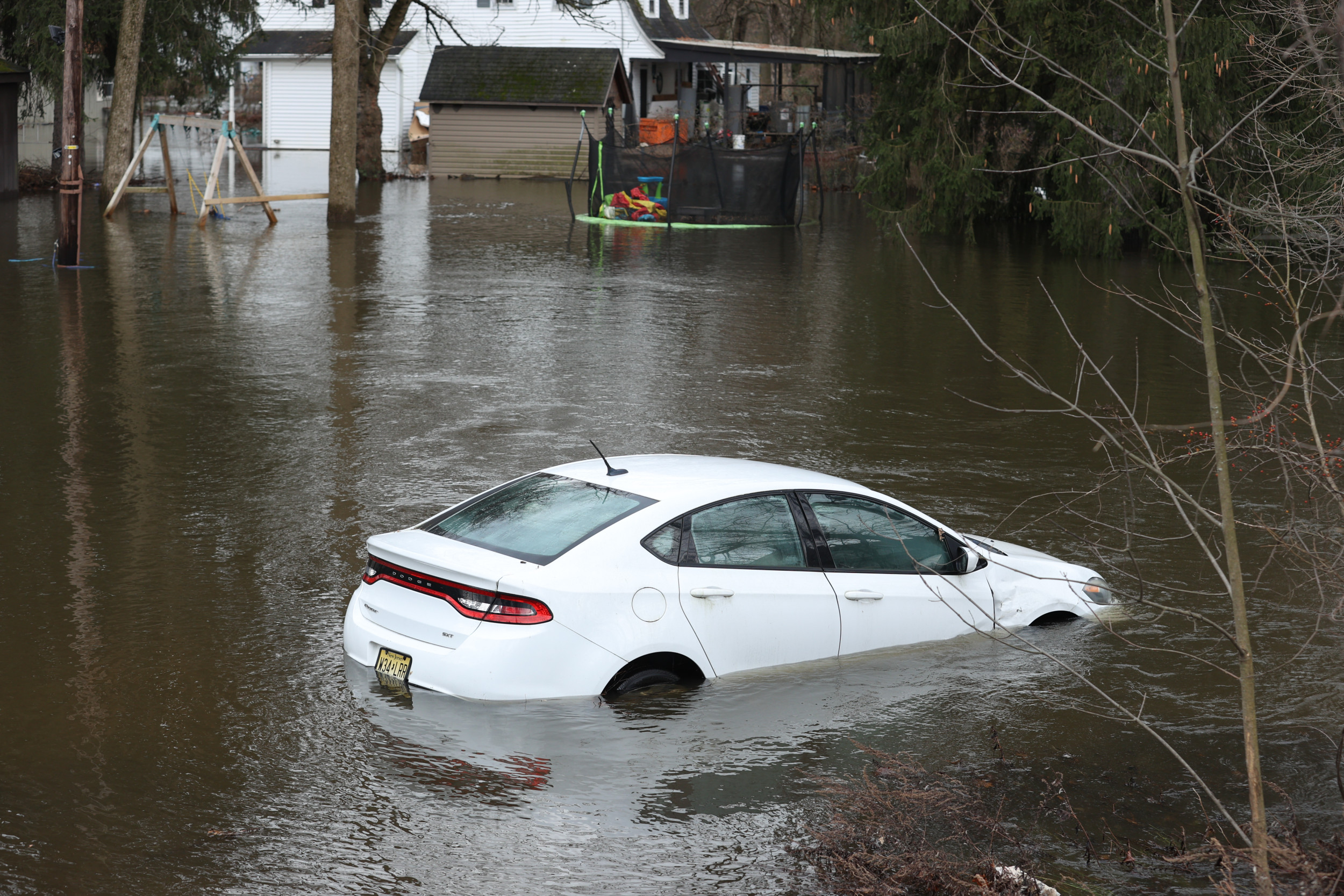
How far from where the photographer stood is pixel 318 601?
30.6ft

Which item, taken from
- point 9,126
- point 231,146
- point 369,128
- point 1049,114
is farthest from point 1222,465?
point 231,146

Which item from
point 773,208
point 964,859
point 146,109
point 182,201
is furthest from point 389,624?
point 146,109

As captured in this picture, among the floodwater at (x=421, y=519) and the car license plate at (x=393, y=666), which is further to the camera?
the car license plate at (x=393, y=666)

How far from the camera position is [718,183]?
3422 centimetres

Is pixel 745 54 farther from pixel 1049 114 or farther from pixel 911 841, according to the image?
pixel 911 841

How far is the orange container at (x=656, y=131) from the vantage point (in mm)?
52750

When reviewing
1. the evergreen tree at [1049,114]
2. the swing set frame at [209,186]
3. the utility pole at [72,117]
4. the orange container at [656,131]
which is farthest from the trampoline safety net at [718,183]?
the orange container at [656,131]

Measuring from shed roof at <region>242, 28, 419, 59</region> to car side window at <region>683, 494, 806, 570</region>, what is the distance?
50261 mm

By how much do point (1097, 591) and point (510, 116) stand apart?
4671 centimetres

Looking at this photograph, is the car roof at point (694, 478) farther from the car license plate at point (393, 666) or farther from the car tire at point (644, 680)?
the car license plate at point (393, 666)

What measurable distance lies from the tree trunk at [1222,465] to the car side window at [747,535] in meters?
3.61

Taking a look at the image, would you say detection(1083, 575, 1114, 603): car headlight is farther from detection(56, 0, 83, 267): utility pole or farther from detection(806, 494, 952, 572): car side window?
detection(56, 0, 83, 267): utility pole

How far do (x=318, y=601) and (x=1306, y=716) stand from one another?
595cm

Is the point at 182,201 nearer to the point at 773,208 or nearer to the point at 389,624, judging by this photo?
the point at 773,208
